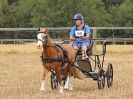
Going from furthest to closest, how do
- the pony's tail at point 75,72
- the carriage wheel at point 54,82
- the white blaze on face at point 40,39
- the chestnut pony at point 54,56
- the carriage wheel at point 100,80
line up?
the carriage wheel at point 100,80, the carriage wheel at point 54,82, the pony's tail at point 75,72, the chestnut pony at point 54,56, the white blaze on face at point 40,39

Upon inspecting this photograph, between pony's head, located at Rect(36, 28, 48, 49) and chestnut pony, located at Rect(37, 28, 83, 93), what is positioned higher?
pony's head, located at Rect(36, 28, 48, 49)

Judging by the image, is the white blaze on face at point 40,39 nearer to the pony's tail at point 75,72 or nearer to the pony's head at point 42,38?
the pony's head at point 42,38

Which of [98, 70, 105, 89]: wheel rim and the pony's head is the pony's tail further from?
the pony's head

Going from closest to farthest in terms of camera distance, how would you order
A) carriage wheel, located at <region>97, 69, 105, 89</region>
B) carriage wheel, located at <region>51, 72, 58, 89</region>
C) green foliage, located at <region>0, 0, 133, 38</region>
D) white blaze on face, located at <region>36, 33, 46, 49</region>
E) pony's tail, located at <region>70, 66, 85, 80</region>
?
1. white blaze on face, located at <region>36, 33, 46, 49</region>
2. pony's tail, located at <region>70, 66, 85, 80</region>
3. carriage wheel, located at <region>51, 72, 58, 89</region>
4. carriage wheel, located at <region>97, 69, 105, 89</region>
5. green foliage, located at <region>0, 0, 133, 38</region>

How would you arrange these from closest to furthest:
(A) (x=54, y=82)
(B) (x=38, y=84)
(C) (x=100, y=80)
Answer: (A) (x=54, y=82) < (C) (x=100, y=80) < (B) (x=38, y=84)

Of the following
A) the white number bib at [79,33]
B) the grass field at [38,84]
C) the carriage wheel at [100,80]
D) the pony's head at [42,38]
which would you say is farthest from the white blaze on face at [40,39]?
the carriage wheel at [100,80]

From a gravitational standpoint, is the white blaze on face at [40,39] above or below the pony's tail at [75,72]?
above

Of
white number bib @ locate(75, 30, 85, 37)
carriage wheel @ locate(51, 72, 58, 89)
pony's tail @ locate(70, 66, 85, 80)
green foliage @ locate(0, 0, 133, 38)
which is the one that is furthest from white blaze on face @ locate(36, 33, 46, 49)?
green foliage @ locate(0, 0, 133, 38)

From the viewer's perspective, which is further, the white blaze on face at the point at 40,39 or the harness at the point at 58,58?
the harness at the point at 58,58

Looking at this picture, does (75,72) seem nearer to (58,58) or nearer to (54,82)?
(54,82)

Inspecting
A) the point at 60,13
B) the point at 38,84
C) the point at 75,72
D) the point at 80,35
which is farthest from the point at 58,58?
the point at 60,13

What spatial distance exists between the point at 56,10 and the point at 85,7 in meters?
2.53

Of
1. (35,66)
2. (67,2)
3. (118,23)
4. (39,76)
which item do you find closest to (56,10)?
(67,2)

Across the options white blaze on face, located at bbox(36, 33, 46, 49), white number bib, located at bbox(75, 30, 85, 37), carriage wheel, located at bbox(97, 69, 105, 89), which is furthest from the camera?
white number bib, located at bbox(75, 30, 85, 37)
